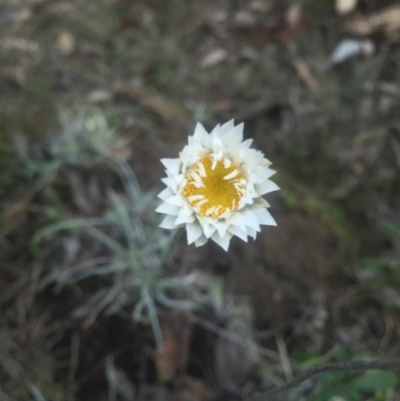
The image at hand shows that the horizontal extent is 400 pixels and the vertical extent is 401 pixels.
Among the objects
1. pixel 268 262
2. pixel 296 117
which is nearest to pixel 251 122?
pixel 296 117

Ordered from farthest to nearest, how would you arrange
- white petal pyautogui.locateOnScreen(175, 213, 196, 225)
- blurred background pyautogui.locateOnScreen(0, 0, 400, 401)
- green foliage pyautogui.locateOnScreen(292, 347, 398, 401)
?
blurred background pyautogui.locateOnScreen(0, 0, 400, 401)
green foliage pyautogui.locateOnScreen(292, 347, 398, 401)
white petal pyautogui.locateOnScreen(175, 213, 196, 225)

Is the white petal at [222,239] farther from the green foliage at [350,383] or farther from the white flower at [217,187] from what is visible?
the green foliage at [350,383]

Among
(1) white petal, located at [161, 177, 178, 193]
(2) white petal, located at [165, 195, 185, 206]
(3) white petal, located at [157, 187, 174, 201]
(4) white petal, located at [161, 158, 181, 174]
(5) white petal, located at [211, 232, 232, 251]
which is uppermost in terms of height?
(4) white petal, located at [161, 158, 181, 174]

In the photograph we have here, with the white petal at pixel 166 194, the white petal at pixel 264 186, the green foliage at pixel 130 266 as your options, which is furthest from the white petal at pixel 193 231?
the green foliage at pixel 130 266

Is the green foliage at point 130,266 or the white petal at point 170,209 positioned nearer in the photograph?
the white petal at point 170,209

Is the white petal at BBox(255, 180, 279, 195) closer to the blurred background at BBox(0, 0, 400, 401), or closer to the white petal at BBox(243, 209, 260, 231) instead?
the white petal at BBox(243, 209, 260, 231)

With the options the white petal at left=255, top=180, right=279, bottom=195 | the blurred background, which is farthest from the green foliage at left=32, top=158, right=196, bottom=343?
the white petal at left=255, top=180, right=279, bottom=195

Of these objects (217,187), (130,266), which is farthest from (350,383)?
(130,266)

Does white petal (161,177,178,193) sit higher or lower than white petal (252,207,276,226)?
higher
